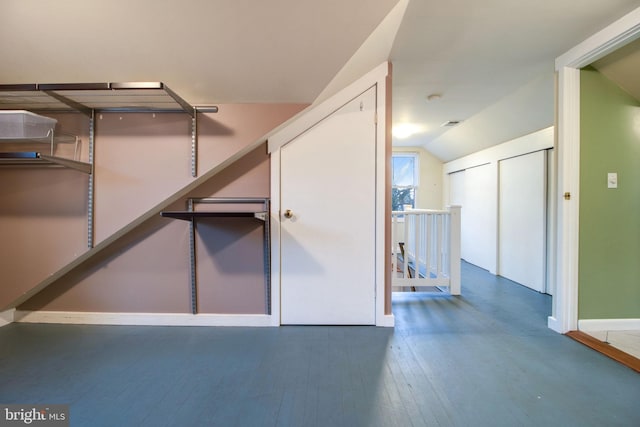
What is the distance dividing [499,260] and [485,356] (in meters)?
2.35

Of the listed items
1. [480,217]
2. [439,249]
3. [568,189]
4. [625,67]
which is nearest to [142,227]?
[439,249]

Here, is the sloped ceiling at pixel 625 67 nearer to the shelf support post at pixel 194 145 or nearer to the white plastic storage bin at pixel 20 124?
the shelf support post at pixel 194 145

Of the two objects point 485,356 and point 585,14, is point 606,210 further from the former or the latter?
point 485,356

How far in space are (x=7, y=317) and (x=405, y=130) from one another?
4.81 meters

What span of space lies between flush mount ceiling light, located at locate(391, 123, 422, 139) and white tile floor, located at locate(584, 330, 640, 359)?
2.89m

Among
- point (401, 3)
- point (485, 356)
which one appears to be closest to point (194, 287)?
point (485, 356)

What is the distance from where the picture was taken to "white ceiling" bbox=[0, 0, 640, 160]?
138 cm

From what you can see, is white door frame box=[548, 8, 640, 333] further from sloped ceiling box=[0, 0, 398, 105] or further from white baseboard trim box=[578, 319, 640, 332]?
sloped ceiling box=[0, 0, 398, 105]

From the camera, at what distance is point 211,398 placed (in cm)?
123

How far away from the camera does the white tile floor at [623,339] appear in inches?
64.7

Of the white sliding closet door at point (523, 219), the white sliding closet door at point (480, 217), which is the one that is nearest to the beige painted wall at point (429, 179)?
the white sliding closet door at point (480, 217)

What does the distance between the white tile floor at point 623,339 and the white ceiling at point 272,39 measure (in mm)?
2078

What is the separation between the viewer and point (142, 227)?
202 centimetres

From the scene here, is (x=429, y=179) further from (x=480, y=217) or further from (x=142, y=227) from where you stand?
(x=142, y=227)
